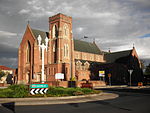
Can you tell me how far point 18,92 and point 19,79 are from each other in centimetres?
4555

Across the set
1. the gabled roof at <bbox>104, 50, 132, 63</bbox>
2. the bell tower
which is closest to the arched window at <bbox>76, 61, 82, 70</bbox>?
the bell tower

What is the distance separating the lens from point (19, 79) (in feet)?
A: 199

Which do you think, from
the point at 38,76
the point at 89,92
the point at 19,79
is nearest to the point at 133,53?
the point at 38,76

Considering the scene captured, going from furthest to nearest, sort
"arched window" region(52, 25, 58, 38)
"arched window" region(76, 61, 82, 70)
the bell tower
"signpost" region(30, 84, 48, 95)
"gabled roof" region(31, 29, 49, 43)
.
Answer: "arched window" region(76, 61, 82, 70)
"gabled roof" region(31, 29, 49, 43)
"arched window" region(52, 25, 58, 38)
the bell tower
"signpost" region(30, 84, 48, 95)

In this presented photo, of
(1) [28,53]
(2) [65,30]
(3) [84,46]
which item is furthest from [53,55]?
(3) [84,46]

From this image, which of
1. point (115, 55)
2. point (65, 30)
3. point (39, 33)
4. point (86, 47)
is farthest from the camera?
Result: point (86, 47)

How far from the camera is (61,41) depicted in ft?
181

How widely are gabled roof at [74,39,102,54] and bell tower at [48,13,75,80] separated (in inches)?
458

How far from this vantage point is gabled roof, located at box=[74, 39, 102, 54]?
236 ft

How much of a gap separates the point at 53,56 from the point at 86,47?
23359 millimetres

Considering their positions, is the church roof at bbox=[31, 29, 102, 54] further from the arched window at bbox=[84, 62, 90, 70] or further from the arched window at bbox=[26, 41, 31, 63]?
the arched window at bbox=[84, 62, 90, 70]

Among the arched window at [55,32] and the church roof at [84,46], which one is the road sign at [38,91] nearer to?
the arched window at [55,32]

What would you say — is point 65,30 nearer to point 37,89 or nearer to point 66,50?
point 66,50

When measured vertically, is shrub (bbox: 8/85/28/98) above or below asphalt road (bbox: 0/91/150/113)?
above
